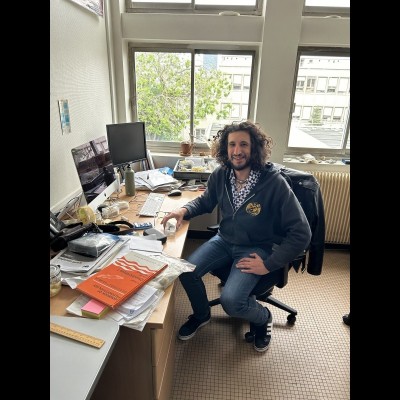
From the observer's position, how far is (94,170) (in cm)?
163

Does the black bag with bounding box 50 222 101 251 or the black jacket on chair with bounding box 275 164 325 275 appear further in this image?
the black jacket on chair with bounding box 275 164 325 275

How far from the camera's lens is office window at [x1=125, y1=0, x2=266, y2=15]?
2449 mm

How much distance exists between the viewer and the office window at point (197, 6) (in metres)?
2.45

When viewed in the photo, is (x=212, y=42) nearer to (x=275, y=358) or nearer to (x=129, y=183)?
(x=129, y=183)

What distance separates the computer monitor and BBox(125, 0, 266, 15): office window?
1491 millimetres

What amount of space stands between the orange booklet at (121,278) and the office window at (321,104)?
216 centimetres

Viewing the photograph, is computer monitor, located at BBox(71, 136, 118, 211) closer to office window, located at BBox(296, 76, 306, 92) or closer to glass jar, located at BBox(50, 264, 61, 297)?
glass jar, located at BBox(50, 264, 61, 297)

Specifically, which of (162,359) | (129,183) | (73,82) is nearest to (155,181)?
(129,183)

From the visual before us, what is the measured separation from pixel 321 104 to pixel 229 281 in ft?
6.66

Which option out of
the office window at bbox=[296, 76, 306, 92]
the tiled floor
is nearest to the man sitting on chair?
the tiled floor

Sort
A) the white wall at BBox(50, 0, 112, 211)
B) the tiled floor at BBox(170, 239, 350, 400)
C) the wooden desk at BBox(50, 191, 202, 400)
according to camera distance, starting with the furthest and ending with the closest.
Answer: the white wall at BBox(50, 0, 112, 211), the tiled floor at BBox(170, 239, 350, 400), the wooden desk at BBox(50, 191, 202, 400)

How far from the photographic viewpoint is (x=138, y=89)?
2.74m
